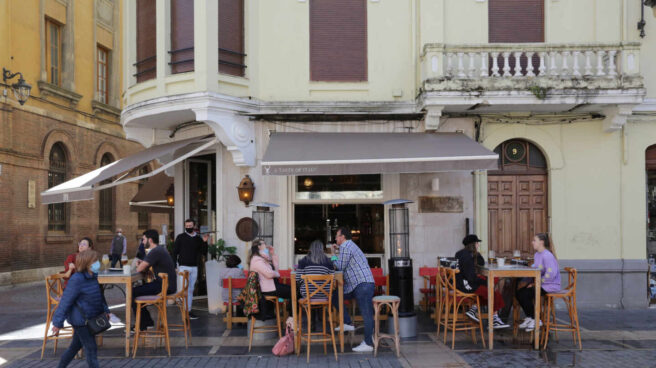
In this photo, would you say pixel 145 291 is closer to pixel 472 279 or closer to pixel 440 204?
pixel 472 279

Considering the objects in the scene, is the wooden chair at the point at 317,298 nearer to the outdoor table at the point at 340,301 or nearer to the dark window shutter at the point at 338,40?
the outdoor table at the point at 340,301

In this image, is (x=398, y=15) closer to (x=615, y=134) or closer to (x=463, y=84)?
(x=463, y=84)

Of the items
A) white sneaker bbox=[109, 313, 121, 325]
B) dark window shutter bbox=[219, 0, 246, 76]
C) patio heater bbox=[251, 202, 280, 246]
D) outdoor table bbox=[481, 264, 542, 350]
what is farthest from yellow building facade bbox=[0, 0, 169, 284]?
outdoor table bbox=[481, 264, 542, 350]

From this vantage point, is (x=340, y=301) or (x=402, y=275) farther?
(x=402, y=275)

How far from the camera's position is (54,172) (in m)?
19.8

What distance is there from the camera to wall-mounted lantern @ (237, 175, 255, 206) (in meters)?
11.5

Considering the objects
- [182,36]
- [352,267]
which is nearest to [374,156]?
[352,267]

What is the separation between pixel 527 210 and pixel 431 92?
3.16 m

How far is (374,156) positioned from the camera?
991 cm

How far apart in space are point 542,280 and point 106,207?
1831 centimetres

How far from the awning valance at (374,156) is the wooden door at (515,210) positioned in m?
1.61

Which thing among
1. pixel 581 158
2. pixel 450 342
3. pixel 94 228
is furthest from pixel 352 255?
pixel 94 228

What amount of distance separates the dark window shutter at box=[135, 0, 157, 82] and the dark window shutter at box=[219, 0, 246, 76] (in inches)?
55.5

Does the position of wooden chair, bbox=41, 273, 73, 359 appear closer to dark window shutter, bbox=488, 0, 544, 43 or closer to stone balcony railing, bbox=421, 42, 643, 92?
stone balcony railing, bbox=421, 42, 643, 92
